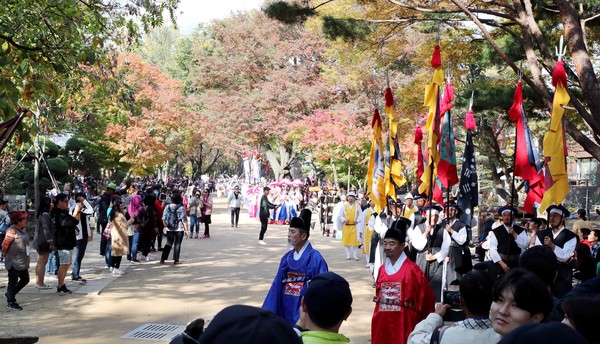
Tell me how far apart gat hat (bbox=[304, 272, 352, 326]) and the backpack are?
38.2ft

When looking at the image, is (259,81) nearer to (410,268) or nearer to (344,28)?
(344,28)

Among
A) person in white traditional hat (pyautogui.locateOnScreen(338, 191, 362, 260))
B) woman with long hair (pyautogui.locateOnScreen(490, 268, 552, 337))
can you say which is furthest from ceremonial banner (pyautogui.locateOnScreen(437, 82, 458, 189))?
person in white traditional hat (pyautogui.locateOnScreen(338, 191, 362, 260))

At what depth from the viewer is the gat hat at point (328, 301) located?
10.8 feet

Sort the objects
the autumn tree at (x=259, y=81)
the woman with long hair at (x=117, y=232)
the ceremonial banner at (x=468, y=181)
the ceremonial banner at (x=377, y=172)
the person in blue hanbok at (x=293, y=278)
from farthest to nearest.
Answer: the autumn tree at (x=259, y=81), the woman with long hair at (x=117, y=232), the ceremonial banner at (x=377, y=172), the ceremonial banner at (x=468, y=181), the person in blue hanbok at (x=293, y=278)

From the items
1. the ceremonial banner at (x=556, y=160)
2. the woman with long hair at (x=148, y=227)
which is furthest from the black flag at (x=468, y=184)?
the woman with long hair at (x=148, y=227)

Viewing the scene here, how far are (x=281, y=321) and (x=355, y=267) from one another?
13.6 meters

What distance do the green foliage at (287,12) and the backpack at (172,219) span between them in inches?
229

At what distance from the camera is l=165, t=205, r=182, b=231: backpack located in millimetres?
14688

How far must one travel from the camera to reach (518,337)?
186 centimetres

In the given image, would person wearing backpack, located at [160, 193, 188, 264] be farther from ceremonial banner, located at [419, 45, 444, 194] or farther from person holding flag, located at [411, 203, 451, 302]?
ceremonial banner, located at [419, 45, 444, 194]

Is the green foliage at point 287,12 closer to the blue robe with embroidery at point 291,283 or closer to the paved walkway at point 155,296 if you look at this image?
the paved walkway at point 155,296

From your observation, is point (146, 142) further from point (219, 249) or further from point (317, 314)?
point (317, 314)

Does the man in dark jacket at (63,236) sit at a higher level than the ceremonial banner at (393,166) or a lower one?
lower

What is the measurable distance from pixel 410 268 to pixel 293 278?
45.0 inches
